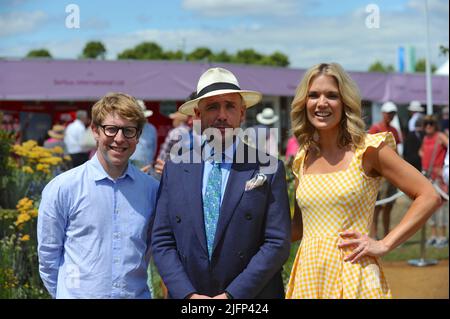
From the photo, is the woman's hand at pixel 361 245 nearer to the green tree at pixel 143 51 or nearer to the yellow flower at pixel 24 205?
the yellow flower at pixel 24 205

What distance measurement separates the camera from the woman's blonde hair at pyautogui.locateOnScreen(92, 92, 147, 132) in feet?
10.1

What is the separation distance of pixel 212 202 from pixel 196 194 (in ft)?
0.27

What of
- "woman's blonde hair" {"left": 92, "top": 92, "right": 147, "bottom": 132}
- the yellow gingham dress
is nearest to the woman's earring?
the yellow gingham dress

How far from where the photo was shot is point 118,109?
10.1 feet

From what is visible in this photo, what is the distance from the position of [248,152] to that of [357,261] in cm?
69

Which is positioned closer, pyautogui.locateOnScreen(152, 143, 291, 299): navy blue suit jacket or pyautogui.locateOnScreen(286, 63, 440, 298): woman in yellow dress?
pyautogui.locateOnScreen(152, 143, 291, 299): navy blue suit jacket

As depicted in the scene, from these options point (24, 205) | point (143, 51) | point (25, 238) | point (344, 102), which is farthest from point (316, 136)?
point (143, 51)

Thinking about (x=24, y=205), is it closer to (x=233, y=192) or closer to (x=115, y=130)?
(x=115, y=130)

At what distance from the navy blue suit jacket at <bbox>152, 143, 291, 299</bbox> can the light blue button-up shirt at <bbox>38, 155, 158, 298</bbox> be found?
0.15 m

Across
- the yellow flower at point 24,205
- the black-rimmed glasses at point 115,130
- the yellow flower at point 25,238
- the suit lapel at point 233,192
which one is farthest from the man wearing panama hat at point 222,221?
the yellow flower at point 24,205

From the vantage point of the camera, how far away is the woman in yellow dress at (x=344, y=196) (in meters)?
3.02

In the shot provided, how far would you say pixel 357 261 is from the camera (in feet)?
9.98

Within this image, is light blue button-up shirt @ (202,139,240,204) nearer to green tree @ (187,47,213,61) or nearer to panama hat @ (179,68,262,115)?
panama hat @ (179,68,262,115)
